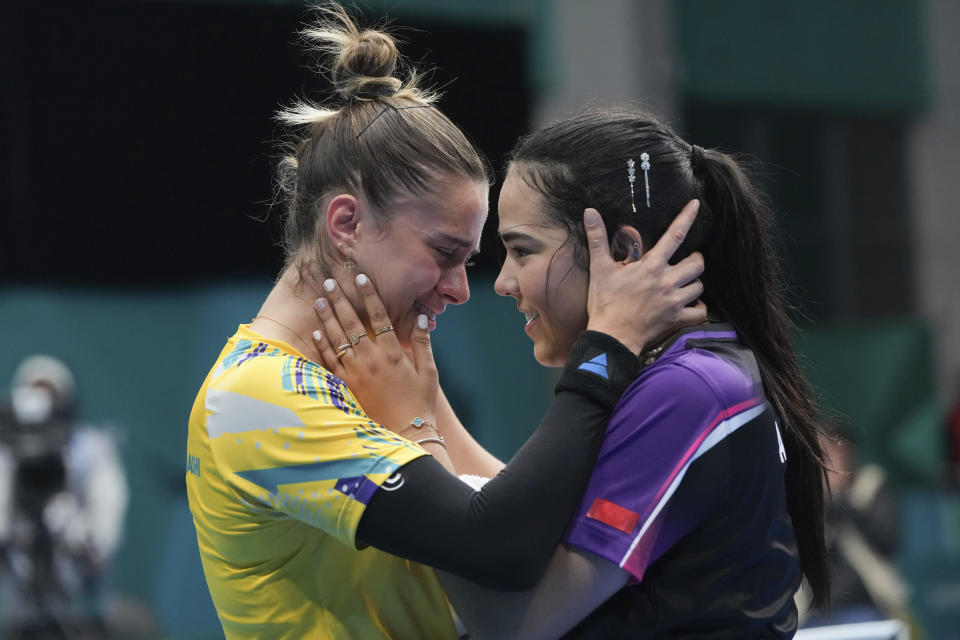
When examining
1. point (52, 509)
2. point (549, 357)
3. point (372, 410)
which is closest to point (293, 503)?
point (372, 410)

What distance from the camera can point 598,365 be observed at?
152 centimetres

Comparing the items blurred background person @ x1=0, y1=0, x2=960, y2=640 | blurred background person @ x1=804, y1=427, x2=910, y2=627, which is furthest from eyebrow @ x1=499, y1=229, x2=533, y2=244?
blurred background person @ x1=0, y1=0, x2=960, y2=640

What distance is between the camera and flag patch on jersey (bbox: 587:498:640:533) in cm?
146

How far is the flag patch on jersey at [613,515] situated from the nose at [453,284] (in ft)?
1.63

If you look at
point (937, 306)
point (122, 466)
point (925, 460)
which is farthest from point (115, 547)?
point (937, 306)

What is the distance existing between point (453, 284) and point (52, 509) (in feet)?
13.9

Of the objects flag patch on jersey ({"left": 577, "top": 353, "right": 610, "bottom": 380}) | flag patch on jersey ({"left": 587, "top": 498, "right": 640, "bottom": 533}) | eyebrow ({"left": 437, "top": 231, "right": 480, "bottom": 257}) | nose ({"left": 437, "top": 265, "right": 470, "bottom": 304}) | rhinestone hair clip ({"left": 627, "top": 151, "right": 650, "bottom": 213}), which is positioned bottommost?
flag patch on jersey ({"left": 587, "top": 498, "right": 640, "bottom": 533})

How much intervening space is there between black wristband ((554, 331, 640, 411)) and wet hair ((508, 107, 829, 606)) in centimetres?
17

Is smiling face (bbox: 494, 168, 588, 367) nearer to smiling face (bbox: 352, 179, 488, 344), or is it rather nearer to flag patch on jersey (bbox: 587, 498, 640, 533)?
smiling face (bbox: 352, 179, 488, 344)

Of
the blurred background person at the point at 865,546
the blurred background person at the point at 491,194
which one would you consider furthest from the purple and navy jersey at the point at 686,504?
the blurred background person at the point at 491,194

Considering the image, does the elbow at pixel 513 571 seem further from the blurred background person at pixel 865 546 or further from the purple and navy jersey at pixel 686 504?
the blurred background person at pixel 865 546

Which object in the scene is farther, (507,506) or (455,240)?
(455,240)

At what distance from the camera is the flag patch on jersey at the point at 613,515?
4.80 feet

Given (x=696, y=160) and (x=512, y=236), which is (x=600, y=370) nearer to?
(x=512, y=236)
